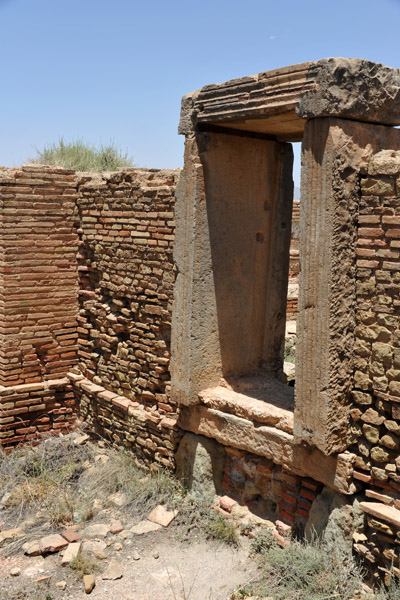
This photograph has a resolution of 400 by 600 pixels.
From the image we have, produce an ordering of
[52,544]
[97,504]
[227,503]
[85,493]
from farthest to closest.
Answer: [85,493], [97,504], [227,503], [52,544]

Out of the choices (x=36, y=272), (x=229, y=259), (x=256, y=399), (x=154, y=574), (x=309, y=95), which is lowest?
(x=154, y=574)

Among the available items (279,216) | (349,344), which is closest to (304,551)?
(349,344)

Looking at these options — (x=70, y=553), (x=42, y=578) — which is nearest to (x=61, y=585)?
(x=42, y=578)

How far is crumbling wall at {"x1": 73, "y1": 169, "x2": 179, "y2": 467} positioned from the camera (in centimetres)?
545

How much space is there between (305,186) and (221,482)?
270 centimetres

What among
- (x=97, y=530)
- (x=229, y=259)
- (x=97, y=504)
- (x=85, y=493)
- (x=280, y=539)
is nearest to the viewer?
(x=280, y=539)

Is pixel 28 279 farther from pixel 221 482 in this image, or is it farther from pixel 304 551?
pixel 304 551

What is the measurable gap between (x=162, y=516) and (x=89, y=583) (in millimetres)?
974

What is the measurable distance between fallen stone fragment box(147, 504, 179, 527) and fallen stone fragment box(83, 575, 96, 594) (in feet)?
2.75

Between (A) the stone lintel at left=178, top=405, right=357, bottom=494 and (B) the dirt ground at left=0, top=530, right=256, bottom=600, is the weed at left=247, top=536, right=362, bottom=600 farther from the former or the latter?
(A) the stone lintel at left=178, top=405, right=357, bottom=494

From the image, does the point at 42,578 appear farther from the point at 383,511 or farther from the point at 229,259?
the point at 229,259

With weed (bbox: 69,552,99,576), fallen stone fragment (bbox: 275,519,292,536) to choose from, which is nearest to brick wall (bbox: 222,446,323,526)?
fallen stone fragment (bbox: 275,519,292,536)

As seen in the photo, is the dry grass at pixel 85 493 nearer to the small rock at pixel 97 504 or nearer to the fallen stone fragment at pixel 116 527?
the small rock at pixel 97 504

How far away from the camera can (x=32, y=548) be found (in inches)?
183
